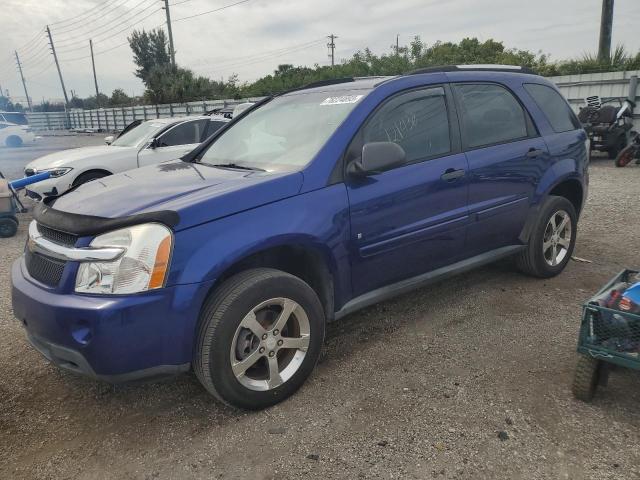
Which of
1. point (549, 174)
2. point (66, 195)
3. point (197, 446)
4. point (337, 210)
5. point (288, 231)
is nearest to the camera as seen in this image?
point (197, 446)

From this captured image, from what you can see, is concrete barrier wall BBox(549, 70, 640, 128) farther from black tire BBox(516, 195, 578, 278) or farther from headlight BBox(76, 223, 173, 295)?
headlight BBox(76, 223, 173, 295)

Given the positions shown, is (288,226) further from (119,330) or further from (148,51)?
(148,51)

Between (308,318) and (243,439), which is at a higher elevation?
(308,318)

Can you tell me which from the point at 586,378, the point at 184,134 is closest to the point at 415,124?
the point at 586,378

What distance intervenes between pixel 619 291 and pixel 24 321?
320cm

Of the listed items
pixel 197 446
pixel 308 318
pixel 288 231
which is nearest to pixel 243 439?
pixel 197 446

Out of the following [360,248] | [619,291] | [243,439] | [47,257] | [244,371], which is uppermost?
[47,257]

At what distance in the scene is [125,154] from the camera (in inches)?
314

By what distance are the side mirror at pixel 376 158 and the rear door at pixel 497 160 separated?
0.89m

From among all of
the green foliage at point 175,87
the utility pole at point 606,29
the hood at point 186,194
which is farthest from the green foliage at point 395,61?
the hood at point 186,194

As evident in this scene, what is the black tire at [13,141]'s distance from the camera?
24.0m

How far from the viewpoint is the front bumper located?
2225mm

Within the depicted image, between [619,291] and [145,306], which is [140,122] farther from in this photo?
[619,291]

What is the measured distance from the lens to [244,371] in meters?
2.57
